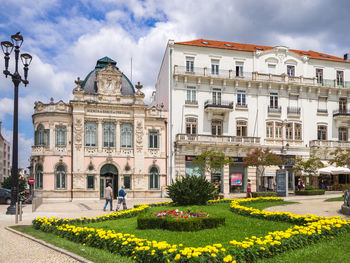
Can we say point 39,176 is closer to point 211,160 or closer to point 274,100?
point 211,160

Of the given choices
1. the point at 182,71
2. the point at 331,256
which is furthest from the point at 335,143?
the point at 331,256

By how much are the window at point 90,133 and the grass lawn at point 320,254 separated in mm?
28239

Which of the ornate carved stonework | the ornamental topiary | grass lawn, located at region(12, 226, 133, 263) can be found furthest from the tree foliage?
grass lawn, located at region(12, 226, 133, 263)

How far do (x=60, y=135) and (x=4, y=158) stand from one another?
87763mm

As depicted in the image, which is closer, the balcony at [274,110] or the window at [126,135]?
the window at [126,135]

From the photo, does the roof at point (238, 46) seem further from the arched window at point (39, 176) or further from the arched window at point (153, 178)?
the arched window at point (39, 176)

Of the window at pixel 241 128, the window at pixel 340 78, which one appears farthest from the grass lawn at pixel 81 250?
the window at pixel 340 78

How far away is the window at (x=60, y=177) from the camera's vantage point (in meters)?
34.1

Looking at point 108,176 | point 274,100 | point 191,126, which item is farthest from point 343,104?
point 108,176

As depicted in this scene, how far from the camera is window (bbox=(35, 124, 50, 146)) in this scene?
34500 millimetres

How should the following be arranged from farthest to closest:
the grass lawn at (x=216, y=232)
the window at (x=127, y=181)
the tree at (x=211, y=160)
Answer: the window at (x=127, y=181), the tree at (x=211, y=160), the grass lawn at (x=216, y=232)

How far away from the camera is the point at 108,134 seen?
117 feet

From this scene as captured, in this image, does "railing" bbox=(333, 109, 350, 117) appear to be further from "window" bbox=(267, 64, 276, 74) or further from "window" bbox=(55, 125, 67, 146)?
"window" bbox=(55, 125, 67, 146)

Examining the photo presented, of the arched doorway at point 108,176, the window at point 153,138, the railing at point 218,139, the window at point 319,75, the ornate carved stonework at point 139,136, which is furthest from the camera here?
the window at point 319,75
